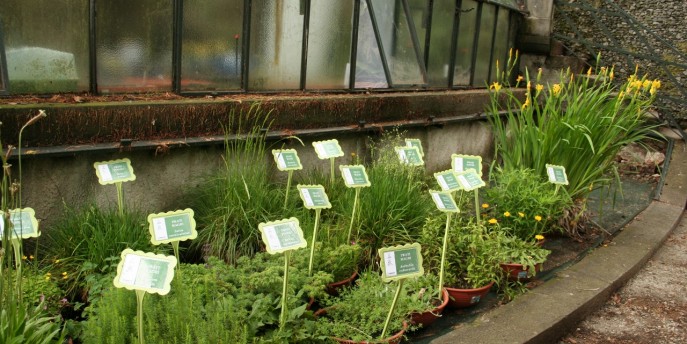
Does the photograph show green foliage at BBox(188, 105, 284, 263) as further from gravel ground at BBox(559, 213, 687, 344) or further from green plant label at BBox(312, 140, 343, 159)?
gravel ground at BBox(559, 213, 687, 344)

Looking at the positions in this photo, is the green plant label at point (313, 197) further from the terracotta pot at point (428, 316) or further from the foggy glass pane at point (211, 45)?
the foggy glass pane at point (211, 45)

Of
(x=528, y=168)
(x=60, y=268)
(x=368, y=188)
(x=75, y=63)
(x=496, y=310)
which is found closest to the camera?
(x=60, y=268)

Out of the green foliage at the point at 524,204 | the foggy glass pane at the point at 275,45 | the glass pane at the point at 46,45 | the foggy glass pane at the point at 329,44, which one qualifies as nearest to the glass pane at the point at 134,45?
the glass pane at the point at 46,45

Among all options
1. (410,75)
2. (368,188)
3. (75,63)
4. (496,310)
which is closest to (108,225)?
(75,63)

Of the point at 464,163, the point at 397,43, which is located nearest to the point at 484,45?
the point at 397,43

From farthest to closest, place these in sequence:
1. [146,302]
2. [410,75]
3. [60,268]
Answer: [410,75], [60,268], [146,302]

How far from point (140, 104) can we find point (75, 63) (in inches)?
18.9

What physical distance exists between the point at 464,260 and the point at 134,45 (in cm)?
264

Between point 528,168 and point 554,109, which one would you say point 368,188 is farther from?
point 554,109

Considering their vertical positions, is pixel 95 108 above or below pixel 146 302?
above

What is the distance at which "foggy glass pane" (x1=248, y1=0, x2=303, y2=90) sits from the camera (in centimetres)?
523

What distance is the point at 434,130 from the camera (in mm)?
6965

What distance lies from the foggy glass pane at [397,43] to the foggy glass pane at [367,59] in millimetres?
175

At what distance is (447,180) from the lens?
4.05 metres
